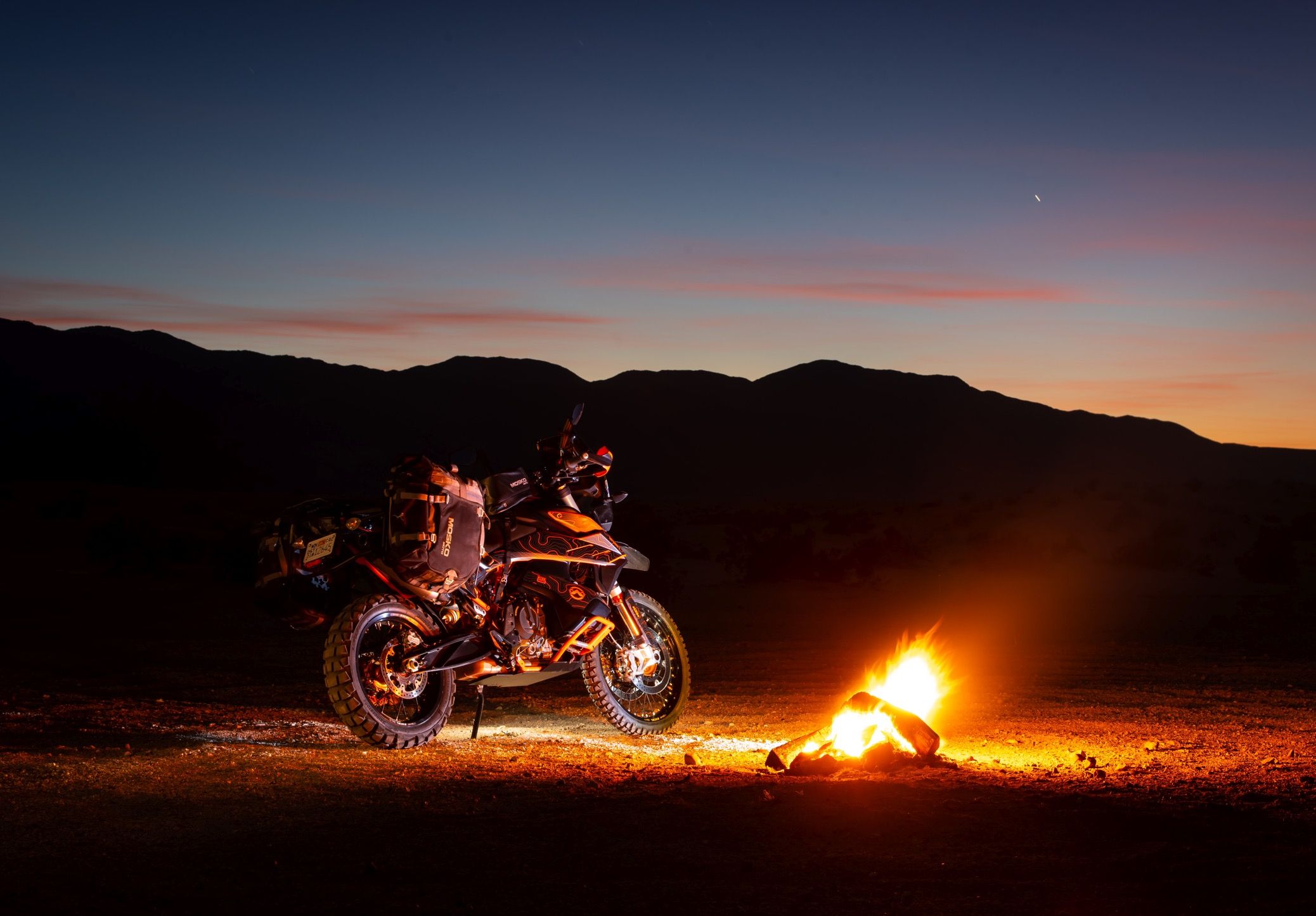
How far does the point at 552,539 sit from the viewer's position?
8570 mm

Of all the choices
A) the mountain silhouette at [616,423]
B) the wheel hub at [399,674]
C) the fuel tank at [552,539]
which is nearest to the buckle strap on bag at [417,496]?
the fuel tank at [552,539]

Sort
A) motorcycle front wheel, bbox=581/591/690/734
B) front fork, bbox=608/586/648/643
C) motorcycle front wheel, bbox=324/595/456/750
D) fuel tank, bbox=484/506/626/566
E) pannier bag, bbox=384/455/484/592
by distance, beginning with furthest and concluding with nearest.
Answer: front fork, bbox=608/586/648/643
motorcycle front wheel, bbox=581/591/690/734
fuel tank, bbox=484/506/626/566
pannier bag, bbox=384/455/484/592
motorcycle front wheel, bbox=324/595/456/750

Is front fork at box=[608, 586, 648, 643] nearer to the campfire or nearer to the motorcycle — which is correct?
the motorcycle

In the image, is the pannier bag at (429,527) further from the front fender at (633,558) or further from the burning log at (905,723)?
the burning log at (905,723)

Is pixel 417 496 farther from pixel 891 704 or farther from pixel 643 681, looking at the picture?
pixel 891 704

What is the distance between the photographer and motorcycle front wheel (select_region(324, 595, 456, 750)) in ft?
23.2

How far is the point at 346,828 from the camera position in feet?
18.0

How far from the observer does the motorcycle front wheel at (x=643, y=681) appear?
8.67m

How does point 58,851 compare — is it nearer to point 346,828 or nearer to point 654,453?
point 346,828

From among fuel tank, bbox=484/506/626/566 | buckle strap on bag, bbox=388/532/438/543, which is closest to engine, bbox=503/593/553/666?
fuel tank, bbox=484/506/626/566

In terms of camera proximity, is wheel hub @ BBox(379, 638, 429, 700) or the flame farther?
the flame

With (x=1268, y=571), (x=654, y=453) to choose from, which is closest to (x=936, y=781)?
(x=1268, y=571)

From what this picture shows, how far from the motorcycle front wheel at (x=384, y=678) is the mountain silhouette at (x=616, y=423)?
190 ft

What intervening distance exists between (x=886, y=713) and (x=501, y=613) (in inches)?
103
